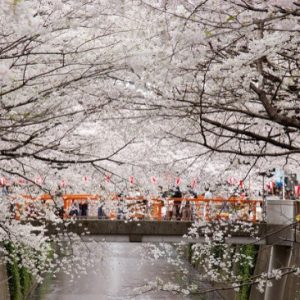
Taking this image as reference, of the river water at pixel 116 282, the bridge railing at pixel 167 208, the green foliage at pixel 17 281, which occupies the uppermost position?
the bridge railing at pixel 167 208

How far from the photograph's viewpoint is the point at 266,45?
6.35 meters

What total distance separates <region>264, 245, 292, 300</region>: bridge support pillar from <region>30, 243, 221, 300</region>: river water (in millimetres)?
3580

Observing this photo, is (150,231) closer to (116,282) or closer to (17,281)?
(17,281)

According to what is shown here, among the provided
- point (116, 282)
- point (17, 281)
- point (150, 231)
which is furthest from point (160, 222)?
point (116, 282)

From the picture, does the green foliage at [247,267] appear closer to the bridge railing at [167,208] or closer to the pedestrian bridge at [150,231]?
the bridge railing at [167,208]

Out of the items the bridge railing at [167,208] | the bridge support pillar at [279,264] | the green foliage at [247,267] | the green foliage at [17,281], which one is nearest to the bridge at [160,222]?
the bridge railing at [167,208]

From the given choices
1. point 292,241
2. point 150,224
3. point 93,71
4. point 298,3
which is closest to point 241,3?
point 298,3

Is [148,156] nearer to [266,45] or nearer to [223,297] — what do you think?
[266,45]

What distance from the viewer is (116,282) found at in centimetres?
2970

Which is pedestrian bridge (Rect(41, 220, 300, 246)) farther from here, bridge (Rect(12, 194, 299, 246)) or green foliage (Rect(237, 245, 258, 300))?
green foliage (Rect(237, 245, 258, 300))

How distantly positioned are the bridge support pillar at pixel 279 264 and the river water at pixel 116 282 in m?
3.58

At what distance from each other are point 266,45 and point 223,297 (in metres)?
20.1

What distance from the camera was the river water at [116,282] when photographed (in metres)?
25.4

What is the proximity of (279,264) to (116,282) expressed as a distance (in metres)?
11.9
